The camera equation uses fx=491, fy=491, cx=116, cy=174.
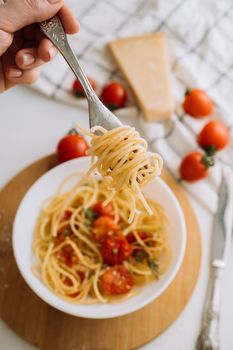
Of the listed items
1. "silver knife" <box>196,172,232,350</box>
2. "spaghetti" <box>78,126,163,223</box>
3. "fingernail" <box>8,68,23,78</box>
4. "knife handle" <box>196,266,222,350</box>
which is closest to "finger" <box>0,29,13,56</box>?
"fingernail" <box>8,68,23,78</box>

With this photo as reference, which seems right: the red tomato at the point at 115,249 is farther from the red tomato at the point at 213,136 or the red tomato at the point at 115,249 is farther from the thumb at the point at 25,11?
the thumb at the point at 25,11

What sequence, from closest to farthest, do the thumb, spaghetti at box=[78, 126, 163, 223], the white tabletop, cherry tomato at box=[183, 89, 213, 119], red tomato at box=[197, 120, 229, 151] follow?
spaghetti at box=[78, 126, 163, 223], the thumb, the white tabletop, red tomato at box=[197, 120, 229, 151], cherry tomato at box=[183, 89, 213, 119]

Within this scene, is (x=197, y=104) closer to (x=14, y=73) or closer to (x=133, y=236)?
(x=133, y=236)

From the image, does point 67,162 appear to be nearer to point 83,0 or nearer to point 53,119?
point 53,119

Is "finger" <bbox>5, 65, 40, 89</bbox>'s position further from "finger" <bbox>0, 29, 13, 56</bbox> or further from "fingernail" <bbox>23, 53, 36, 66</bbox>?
"finger" <bbox>0, 29, 13, 56</bbox>

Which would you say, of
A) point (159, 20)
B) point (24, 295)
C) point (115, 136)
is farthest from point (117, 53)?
point (24, 295)

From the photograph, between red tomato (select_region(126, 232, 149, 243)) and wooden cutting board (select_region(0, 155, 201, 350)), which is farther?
red tomato (select_region(126, 232, 149, 243))

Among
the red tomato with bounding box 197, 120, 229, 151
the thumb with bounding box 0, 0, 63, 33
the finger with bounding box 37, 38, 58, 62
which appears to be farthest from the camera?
the red tomato with bounding box 197, 120, 229, 151

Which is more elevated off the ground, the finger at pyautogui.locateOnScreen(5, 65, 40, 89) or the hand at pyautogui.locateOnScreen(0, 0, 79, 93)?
the hand at pyautogui.locateOnScreen(0, 0, 79, 93)
